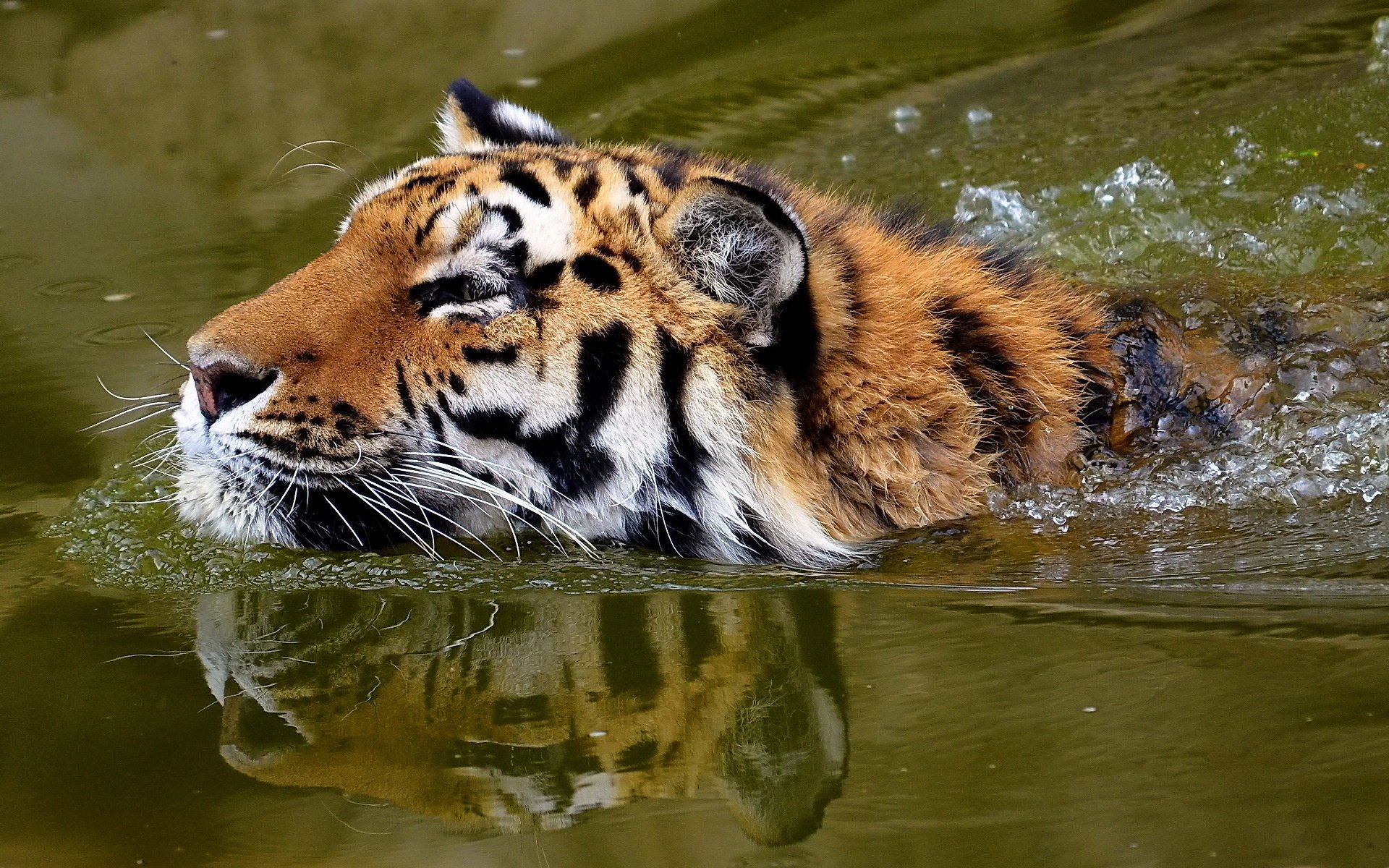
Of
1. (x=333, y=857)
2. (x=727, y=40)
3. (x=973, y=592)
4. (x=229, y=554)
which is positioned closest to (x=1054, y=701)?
(x=973, y=592)

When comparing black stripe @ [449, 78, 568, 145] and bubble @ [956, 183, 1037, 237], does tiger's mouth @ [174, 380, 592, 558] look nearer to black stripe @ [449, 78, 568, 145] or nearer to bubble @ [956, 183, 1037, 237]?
black stripe @ [449, 78, 568, 145]

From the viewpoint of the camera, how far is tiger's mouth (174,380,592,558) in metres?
2.60

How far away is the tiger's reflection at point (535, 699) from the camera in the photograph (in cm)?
197

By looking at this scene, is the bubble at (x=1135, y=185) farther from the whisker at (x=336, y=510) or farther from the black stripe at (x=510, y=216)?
the whisker at (x=336, y=510)

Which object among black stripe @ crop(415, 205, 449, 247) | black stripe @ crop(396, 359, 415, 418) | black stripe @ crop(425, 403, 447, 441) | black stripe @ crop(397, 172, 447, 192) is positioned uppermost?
black stripe @ crop(397, 172, 447, 192)

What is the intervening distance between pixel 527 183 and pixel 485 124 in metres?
0.51

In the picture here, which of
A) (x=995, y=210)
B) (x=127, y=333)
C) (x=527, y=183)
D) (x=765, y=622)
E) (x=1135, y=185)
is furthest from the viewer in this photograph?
(x=995, y=210)

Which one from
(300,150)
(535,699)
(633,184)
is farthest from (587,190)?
(300,150)

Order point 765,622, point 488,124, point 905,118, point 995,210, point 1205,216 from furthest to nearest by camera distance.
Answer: point 905,118, point 995,210, point 1205,216, point 488,124, point 765,622

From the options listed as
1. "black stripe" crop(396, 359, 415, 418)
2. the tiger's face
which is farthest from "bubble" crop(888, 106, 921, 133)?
"black stripe" crop(396, 359, 415, 418)

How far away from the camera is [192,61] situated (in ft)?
18.7

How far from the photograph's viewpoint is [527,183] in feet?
9.04

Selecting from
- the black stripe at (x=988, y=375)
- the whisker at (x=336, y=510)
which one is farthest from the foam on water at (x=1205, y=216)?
the whisker at (x=336, y=510)

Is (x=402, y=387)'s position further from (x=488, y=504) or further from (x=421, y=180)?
(x=421, y=180)
